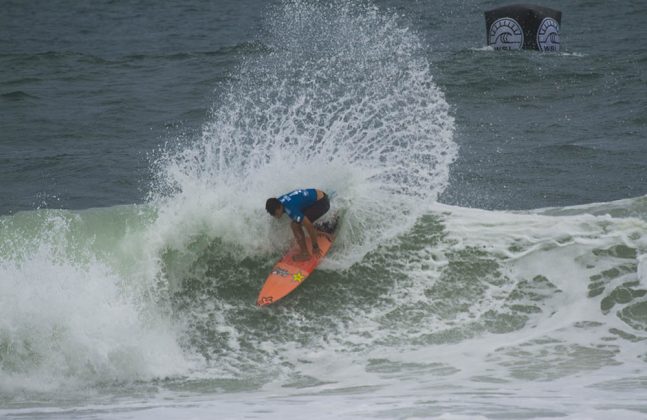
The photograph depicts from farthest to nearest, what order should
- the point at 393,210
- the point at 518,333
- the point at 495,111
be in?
the point at 495,111, the point at 393,210, the point at 518,333

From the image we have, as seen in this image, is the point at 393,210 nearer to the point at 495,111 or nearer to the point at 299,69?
the point at 495,111

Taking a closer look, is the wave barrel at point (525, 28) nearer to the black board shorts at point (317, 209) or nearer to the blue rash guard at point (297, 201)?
the black board shorts at point (317, 209)

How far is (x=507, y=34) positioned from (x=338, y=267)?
42.8 ft

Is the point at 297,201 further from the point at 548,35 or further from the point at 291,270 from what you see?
the point at 548,35

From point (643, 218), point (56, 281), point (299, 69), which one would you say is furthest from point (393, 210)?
point (299, 69)

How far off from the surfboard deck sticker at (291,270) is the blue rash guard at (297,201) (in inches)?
18.5

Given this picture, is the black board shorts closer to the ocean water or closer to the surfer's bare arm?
the surfer's bare arm

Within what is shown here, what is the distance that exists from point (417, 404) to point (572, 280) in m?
3.61

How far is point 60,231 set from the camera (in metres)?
11.6

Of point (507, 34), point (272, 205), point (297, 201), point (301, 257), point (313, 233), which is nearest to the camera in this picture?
point (272, 205)

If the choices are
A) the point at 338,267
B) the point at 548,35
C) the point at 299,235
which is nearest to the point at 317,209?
the point at 299,235

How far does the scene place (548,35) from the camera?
21719 mm

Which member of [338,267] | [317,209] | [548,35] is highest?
[548,35]

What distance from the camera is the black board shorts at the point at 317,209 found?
33.1ft
